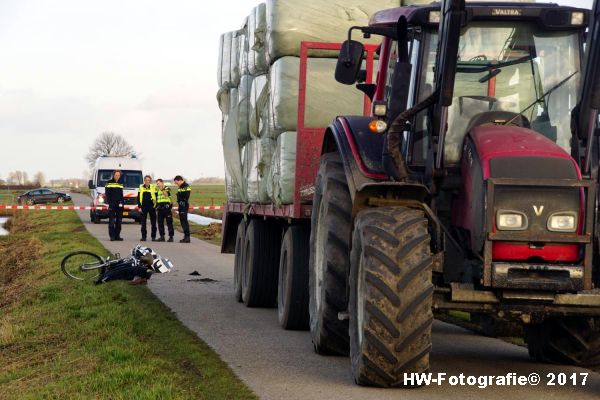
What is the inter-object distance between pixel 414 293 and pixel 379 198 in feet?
3.25

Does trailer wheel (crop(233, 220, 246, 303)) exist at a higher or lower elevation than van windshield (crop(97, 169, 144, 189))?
lower

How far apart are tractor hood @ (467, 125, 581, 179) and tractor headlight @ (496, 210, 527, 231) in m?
0.25

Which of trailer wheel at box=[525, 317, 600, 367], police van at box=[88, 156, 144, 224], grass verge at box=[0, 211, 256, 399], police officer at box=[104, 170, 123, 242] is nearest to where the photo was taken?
grass verge at box=[0, 211, 256, 399]

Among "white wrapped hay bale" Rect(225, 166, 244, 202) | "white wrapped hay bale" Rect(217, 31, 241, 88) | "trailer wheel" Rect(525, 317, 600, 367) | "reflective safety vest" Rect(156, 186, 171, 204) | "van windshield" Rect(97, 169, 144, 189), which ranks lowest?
"trailer wheel" Rect(525, 317, 600, 367)

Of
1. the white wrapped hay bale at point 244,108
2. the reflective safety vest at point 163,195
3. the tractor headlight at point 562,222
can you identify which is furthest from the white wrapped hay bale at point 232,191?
the reflective safety vest at point 163,195

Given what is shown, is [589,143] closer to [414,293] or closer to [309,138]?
[414,293]

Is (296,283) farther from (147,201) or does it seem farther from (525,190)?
(147,201)

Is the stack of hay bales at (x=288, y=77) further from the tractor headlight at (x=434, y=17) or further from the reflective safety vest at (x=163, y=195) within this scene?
the reflective safety vest at (x=163, y=195)

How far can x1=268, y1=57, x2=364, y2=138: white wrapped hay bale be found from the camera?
11.1 meters

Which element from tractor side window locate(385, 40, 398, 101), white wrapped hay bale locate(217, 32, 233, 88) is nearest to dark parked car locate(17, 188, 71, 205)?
white wrapped hay bale locate(217, 32, 233, 88)

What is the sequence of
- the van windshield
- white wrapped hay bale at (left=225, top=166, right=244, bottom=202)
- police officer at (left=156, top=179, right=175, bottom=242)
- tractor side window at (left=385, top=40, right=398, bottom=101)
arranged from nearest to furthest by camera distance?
tractor side window at (left=385, top=40, right=398, bottom=101), white wrapped hay bale at (left=225, top=166, right=244, bottom=202), police officer at (left=156, top=179, right=175, bottom=242), the van windshield

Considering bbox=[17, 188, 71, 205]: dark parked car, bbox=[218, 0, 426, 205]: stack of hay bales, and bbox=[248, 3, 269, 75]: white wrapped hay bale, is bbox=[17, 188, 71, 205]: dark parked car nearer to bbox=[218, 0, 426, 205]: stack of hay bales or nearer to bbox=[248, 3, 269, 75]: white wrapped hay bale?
bbox=[248, 3, 269, 75]: white wrapped hay bale

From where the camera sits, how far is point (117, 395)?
293 inches

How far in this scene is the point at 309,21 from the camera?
11.3 meters
